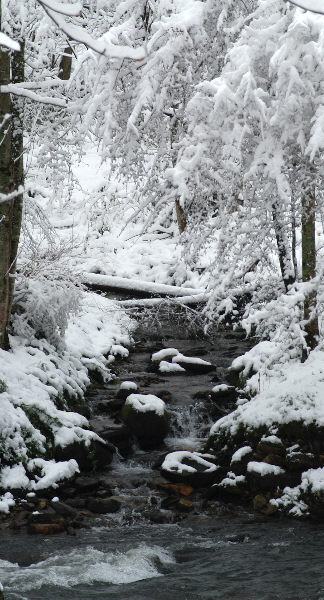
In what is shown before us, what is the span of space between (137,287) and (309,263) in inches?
347

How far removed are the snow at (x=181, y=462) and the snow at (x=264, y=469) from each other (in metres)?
0.72

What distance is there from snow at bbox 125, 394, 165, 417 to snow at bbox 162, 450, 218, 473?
1.08m

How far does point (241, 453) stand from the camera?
306 inches

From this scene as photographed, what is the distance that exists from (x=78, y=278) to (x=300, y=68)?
530 centimetres

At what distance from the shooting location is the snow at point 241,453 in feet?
25.4

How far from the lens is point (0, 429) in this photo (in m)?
7.57

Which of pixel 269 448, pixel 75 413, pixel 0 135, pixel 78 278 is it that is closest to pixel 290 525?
pixel 269 448

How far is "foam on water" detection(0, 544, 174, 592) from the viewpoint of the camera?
5.57m

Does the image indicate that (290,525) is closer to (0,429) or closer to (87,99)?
(0,429)

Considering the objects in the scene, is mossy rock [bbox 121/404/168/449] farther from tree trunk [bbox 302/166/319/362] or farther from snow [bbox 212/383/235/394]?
tree trunk [bbox 302/166/319/362]

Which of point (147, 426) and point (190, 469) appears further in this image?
point (147, 426)

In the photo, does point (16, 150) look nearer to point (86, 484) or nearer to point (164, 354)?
point (86, 484)

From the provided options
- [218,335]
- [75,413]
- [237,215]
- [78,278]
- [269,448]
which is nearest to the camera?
[269,448]

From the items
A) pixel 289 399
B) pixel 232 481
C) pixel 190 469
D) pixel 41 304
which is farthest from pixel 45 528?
pixel 41 304
